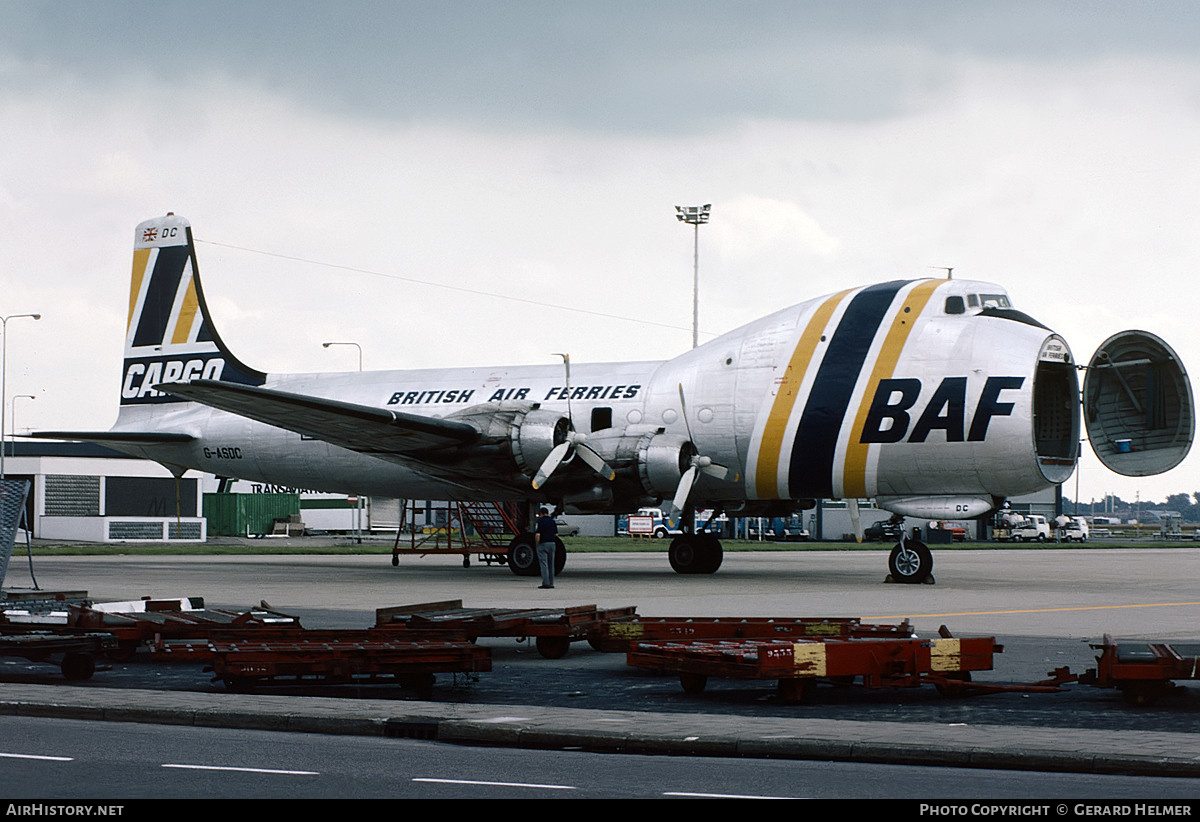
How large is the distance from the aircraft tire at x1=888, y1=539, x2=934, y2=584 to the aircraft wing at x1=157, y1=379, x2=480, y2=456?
10260 mm

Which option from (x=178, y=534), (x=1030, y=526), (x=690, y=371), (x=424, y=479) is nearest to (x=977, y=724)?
(x=690, y=371)

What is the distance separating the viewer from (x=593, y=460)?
30922 mm

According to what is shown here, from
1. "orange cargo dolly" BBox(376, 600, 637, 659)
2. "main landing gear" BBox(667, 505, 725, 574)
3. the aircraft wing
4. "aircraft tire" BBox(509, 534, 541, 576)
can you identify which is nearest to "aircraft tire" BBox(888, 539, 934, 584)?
"main landing gear" BBox(667, 505, 725, 574)

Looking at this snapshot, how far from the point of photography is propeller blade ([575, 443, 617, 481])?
30906 millimetres

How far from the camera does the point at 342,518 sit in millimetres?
90375

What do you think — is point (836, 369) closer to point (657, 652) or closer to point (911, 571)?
point (911, 571)

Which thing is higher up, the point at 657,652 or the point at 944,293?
the point at 944,293

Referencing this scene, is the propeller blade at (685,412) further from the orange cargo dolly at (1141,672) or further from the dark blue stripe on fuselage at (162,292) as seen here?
the orange cargo dolly at (1141,672)

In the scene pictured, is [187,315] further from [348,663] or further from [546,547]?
[348,663]

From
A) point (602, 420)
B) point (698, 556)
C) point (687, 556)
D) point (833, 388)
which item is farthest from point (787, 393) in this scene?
point (687, 556)

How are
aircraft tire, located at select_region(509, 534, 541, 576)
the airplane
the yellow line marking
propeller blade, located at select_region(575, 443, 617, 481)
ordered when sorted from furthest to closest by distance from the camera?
aircraft tire, located at select_region(509, 534, 541, 576), propeller blade, located at select_region(575, 443, 617, 481), the airplane, the yellow line marking

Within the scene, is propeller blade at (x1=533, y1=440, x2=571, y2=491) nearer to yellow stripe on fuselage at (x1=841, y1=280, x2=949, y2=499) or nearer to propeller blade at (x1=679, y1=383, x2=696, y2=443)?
propeller blade at (x1=679, y1=383, x2=696, y2=443)

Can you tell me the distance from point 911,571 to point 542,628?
15793 millimetres

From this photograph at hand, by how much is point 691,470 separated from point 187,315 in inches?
701
